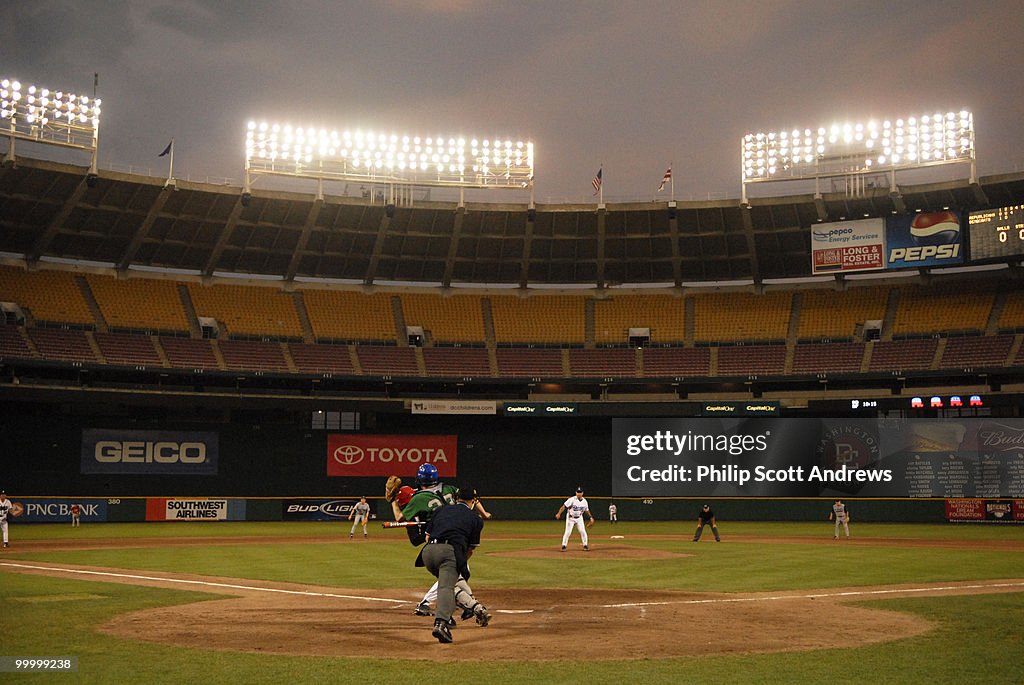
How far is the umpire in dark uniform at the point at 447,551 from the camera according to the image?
1259 cm

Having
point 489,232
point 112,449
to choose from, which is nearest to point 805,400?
point 489,232

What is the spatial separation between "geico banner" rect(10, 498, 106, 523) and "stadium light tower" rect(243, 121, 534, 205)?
19159 mm

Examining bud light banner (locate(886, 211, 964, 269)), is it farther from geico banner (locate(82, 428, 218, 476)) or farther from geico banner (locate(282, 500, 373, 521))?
geico banner (locate(82, 428, 218, 476))

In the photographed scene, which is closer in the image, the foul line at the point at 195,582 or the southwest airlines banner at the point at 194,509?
the foul line at the point at 195,582

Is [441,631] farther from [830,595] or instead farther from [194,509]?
[194,509]

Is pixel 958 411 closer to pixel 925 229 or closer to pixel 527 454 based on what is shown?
pixel 925 229

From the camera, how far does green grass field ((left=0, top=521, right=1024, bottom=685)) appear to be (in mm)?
10898

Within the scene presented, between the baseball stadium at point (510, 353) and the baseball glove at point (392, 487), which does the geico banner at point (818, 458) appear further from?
the baseball glove at point (392, 487)

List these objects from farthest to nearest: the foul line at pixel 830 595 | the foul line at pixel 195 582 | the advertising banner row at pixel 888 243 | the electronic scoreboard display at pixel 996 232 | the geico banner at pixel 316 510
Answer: the advertising banner row at pixel 888 243, the geico banner at pixel 316 510, the electronic scoreboard display at pixel 996 232, the foul line at pixel 195 582, the foul line at pixel 830 595

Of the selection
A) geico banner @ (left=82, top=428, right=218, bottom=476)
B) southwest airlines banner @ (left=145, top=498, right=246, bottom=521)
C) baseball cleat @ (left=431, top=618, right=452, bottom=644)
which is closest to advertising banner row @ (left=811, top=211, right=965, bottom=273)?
southwest airlines banner @ (left=145, top=498, right=246, bottom=521)

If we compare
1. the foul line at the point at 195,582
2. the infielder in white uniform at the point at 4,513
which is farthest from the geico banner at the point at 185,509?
the foul line at the point at 195,582

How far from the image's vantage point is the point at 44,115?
48.5 meters

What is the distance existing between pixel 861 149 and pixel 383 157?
28206mm

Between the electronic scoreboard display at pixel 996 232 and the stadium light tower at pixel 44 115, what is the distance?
4781cm
